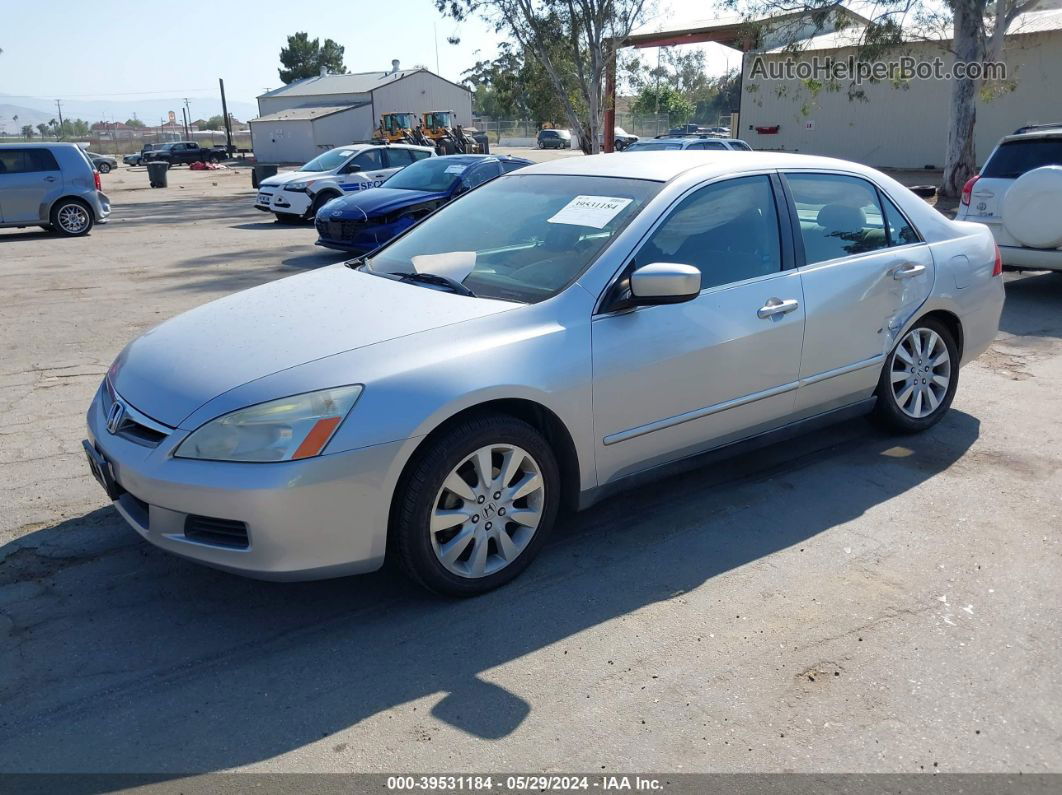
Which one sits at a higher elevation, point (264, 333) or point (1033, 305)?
point (264, 333)


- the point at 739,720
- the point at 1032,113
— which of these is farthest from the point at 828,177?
the point at 1032,113

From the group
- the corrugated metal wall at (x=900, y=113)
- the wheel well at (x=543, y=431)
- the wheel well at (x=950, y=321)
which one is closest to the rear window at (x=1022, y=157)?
the wheel well at (x=950, y=321)

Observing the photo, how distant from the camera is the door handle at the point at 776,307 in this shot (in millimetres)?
4188

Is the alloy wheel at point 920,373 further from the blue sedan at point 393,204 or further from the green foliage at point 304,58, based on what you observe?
the green foliage at point 304,58

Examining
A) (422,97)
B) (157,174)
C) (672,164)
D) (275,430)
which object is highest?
(422,97)

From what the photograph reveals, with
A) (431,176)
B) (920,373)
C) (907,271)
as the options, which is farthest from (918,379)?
(431,176)

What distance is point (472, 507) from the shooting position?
343cm

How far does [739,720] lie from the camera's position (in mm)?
2857

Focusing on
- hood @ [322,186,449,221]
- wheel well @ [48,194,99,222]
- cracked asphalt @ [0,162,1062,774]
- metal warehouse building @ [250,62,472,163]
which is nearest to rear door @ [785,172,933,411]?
cracked asphalt @ [0,162,1062,774]

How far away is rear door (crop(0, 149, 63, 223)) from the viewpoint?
615 inches

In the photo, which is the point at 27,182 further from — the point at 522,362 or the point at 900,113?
the point at 900,113

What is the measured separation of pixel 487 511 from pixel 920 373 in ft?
9.70

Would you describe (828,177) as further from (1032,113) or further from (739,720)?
(1032,113)

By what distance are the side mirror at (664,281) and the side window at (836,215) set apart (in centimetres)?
110
